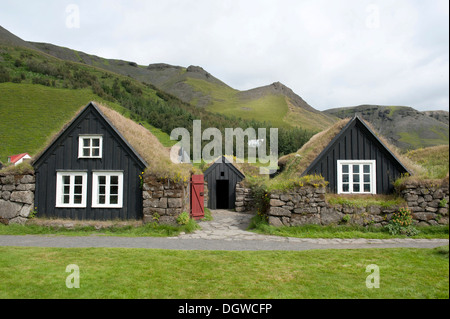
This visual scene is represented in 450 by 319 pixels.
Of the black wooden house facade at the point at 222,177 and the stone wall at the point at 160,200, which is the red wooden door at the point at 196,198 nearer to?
the stone wall at the point at 160,200

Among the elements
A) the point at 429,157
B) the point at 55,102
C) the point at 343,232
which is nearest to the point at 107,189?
the point at 343,232

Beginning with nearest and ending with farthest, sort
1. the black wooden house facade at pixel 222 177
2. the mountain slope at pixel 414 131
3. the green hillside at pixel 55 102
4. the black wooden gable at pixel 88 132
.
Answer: the mountain slope at pixel 414 131, the black wooden gable at pixel 88 132, the black wooden house facade at pixel 222 177, the green hillside at pixel 55 102

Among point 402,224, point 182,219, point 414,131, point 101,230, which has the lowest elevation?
point 101,230

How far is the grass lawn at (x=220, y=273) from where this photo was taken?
585cm

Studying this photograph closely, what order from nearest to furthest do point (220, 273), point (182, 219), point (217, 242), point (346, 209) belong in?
point (220, 273) < point (217, 242) < point (346, 209) < point (182, 219)

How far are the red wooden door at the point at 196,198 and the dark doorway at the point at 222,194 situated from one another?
827 centimetres

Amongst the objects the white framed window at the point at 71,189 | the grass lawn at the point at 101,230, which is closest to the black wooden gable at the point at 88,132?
the white framed window at the point at 71,189

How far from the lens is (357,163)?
1430 cm

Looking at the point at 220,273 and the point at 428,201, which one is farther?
the point at 428,201

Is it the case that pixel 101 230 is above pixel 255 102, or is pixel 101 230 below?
below

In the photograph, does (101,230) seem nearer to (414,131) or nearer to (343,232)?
(343,232)

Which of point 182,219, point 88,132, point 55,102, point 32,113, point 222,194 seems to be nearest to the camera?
point 182,219

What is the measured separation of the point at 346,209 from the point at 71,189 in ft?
45.3
